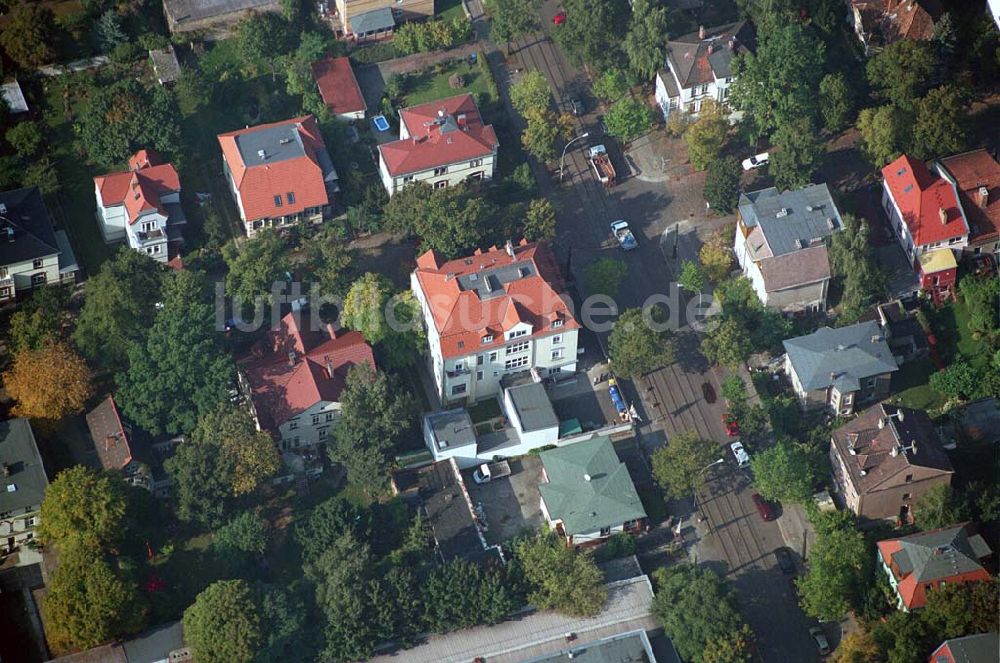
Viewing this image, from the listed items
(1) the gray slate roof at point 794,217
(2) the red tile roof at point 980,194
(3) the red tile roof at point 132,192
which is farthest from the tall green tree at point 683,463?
(3) the red tile roof at point 132,192

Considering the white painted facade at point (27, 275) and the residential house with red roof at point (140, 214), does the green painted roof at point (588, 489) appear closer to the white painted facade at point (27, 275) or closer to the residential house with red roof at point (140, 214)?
the residential house with red roof at point (140, 214)

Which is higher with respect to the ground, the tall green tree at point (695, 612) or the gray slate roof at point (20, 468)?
the gray slate roof at point (20, 468)

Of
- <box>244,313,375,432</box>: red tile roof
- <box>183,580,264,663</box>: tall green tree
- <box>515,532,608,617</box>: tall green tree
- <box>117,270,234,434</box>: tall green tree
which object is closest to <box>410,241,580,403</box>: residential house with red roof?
<box>244,313,375,432</box>: red tile roof

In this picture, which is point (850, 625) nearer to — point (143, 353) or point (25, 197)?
point (143, 353)

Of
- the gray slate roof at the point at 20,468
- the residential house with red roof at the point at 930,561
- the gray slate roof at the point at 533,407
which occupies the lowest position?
the residential house with red roof at the point at 930,561

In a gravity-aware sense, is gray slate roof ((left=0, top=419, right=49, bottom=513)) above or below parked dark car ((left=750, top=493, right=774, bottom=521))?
above

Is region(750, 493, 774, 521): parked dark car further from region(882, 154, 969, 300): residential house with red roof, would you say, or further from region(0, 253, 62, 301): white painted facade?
region(0, 253, 62, 301): white painted facade

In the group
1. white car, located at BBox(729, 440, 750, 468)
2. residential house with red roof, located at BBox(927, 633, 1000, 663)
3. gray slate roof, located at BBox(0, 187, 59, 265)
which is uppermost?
gray slate roof, located at BBox(0, 187, 59, 265)
